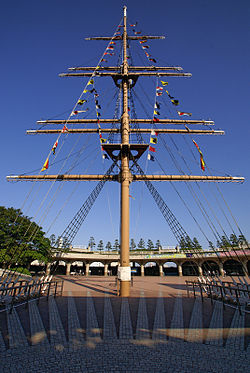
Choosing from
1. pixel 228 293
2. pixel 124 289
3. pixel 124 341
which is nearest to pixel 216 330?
pixel 124 341

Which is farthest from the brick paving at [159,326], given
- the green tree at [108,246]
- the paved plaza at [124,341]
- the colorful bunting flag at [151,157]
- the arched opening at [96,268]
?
the green tree at [108,246]

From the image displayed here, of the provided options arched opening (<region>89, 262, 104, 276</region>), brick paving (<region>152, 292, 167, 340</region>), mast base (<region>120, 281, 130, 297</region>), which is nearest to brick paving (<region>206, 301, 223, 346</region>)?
brick paving (<region>152, 292, 167, 340</region>)

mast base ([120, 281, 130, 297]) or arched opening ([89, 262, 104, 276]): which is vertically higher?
mast base ([120, 281, 130, 297])

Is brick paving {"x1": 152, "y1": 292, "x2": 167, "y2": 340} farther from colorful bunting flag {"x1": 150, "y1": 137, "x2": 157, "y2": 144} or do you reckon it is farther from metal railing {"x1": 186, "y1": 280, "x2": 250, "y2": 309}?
colorful bunting flag {"x1": 150, "y1": 137, "x2": 157, "y2": 144}

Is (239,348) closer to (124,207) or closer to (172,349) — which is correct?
(172,349)

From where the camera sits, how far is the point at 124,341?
4992 mm

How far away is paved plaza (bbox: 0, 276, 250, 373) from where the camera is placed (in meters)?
3.80

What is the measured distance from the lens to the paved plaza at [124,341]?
3.80 metres

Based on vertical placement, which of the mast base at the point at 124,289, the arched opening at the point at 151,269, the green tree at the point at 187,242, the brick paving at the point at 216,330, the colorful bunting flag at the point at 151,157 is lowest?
the arched opening at the point at 151,269

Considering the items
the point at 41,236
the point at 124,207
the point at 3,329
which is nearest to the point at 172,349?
the point at 3,329

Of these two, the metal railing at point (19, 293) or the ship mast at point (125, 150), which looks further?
the ship mast at point (125, 150)

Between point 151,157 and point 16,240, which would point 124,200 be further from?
point 16,240

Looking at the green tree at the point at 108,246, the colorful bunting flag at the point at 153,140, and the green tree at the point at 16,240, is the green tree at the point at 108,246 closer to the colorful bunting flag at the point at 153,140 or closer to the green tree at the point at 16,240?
the green tree at the point at 16,240

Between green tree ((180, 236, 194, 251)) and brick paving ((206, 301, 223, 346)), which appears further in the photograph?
green tree ((180, 236, 194, 251))
